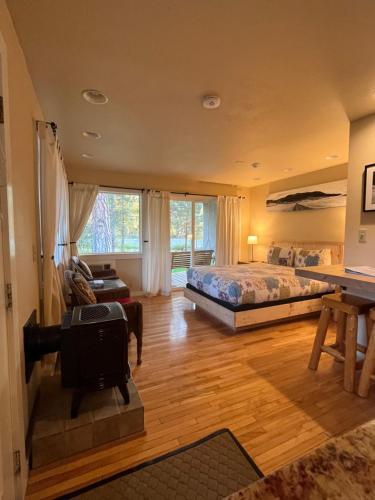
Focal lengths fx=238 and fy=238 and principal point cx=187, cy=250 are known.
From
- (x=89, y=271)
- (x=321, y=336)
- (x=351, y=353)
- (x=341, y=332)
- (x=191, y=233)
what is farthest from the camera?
(x=191, y=233)

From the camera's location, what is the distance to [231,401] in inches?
73.4

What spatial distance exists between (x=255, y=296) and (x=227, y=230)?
2.63 metres

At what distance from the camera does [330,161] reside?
12.5 feet

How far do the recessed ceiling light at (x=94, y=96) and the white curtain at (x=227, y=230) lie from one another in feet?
11.7

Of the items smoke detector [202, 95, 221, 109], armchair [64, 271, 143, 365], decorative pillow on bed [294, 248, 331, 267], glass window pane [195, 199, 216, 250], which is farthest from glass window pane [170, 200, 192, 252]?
smoke detector [202, 95, 221, 109]

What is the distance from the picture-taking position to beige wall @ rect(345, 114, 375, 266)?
224cm

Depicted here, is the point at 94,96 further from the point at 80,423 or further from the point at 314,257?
the point at 314,257

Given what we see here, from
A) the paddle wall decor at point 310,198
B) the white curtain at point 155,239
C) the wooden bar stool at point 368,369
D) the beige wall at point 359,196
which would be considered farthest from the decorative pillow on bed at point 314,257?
the white curtain at point 155,239

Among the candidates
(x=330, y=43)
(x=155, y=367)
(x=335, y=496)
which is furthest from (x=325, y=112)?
(x=155, y=367)

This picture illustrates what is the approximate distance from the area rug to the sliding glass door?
3.84 m

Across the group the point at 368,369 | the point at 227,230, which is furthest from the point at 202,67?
the point at 227,230

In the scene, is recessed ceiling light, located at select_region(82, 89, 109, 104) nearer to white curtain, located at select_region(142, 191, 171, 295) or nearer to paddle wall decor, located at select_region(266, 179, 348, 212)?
white curtain, located at select_region(142, 191, 171, 295)

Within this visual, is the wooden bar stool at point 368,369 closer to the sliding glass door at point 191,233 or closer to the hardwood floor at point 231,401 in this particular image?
the hardwood floor at point 231,401

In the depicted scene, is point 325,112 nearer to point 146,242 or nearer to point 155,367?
point 155,367
